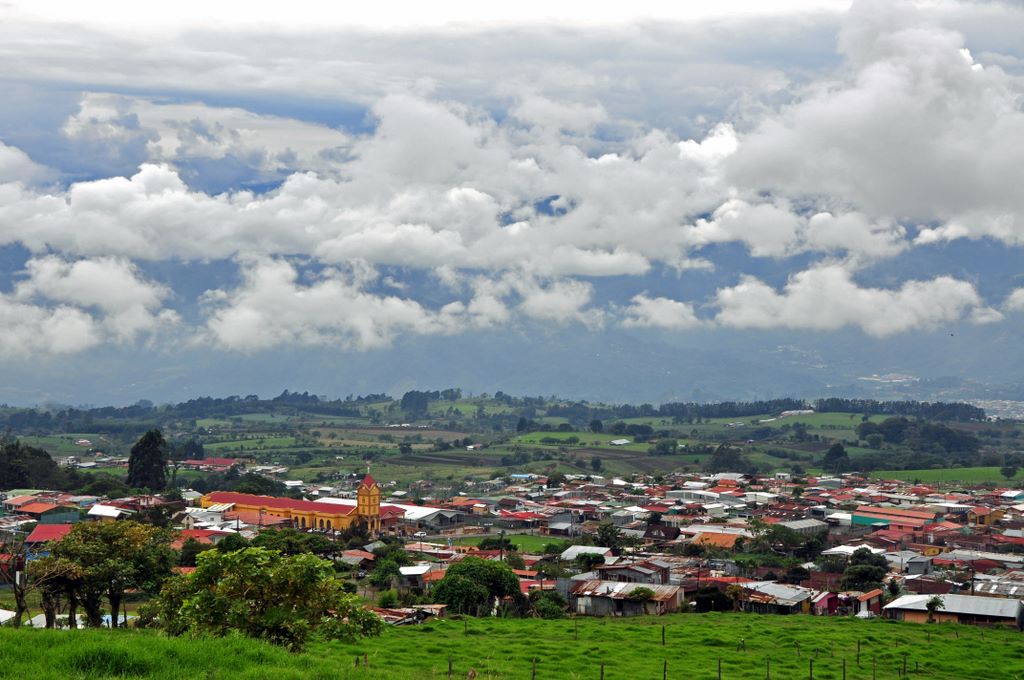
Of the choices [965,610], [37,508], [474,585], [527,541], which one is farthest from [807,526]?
[37,508]

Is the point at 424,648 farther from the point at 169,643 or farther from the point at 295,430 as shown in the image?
the point at 295,430

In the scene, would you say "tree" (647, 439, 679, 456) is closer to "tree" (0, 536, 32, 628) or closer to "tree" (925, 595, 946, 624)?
"tree" (925, 595, 946, 624)

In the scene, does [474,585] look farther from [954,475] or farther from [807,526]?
[954,475]

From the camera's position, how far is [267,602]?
1794 cm

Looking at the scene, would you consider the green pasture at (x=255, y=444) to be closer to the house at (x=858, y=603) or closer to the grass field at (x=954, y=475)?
the grass field at (x=954, y=475)

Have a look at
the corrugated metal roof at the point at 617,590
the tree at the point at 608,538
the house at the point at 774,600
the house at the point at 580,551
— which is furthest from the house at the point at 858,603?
the tree at the point at 608,538

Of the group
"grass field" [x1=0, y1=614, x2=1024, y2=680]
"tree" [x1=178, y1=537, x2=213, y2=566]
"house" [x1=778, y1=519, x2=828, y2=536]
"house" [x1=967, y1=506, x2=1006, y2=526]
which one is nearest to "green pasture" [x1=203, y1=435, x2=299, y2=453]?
"house" [x1=778, y1=519, x2=828, y2=536]

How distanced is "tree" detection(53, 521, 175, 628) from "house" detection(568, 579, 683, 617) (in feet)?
48.1

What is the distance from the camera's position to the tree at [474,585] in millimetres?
36438

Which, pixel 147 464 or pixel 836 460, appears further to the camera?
pixel 836 460

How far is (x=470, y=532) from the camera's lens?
226 feet

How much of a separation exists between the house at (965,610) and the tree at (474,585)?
527 inches

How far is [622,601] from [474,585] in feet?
17.7

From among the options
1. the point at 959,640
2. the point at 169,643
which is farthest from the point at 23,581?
the point at 959,640
